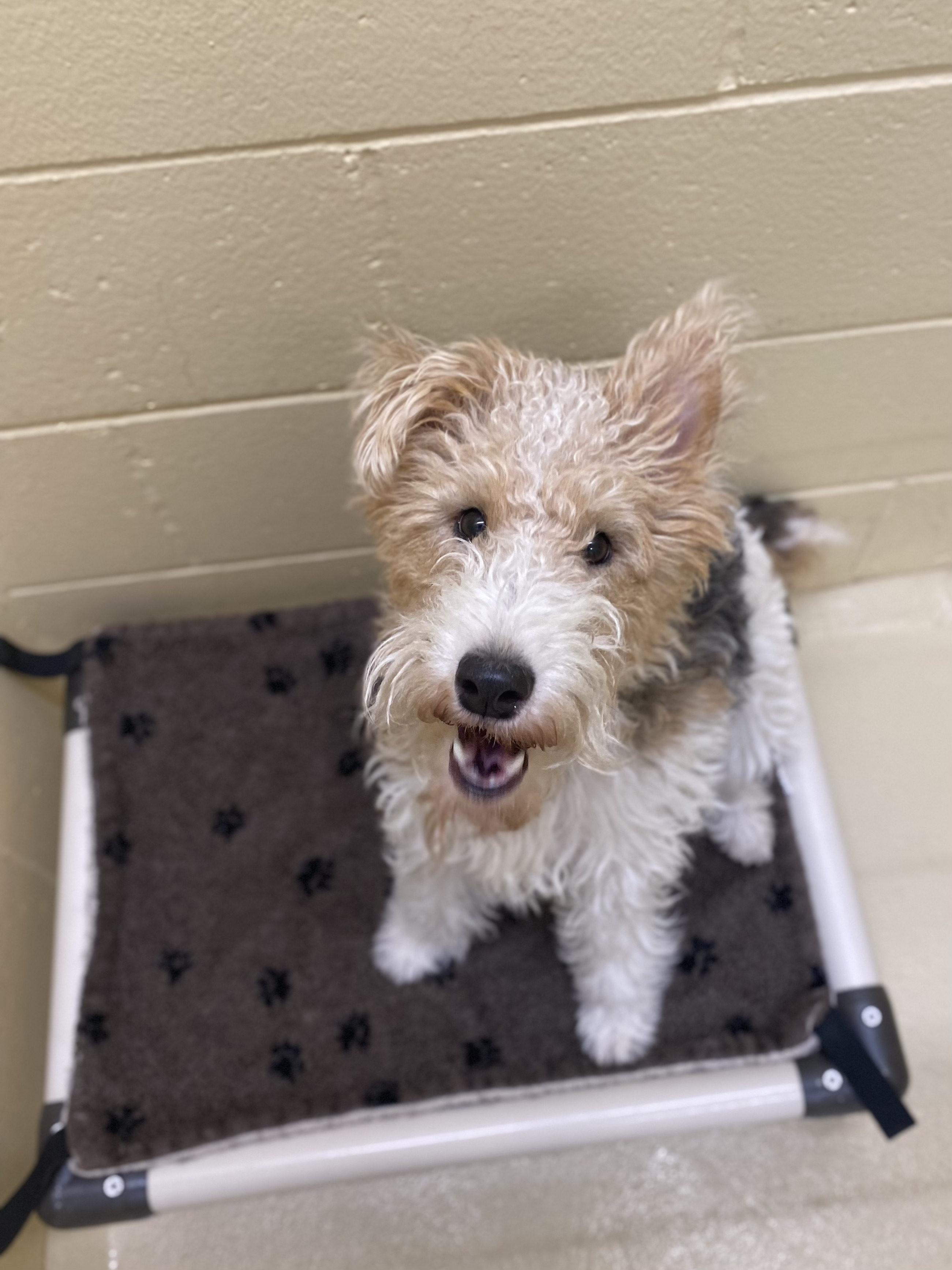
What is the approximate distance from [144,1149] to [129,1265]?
1.18 feet

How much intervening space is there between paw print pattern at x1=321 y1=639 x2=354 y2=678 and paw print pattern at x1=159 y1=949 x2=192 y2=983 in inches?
32.6

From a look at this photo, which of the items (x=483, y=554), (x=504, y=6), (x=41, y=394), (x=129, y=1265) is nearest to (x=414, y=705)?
(x=483, y=554)

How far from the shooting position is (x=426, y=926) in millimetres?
2227

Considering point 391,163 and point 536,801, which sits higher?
point 391,163

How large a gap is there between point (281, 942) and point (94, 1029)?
1.56 ft

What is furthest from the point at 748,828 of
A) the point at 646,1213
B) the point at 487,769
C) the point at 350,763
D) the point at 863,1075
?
the point at 487,769

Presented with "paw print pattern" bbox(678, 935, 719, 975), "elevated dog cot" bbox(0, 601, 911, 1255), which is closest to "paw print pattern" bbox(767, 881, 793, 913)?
"elevated dog cot" bbox(0, 601, 911, 1255)

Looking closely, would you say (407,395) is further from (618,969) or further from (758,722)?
(618,969)

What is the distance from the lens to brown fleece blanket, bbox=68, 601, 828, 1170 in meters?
2.14

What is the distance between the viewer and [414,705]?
51.5 inches

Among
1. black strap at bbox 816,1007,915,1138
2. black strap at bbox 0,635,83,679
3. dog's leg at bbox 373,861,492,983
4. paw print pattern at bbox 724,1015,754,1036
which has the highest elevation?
black strap at bbox 0,635,83,679

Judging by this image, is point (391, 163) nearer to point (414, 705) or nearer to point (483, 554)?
point (483, 554)

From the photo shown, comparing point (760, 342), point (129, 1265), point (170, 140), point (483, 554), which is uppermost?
point (170, 140)

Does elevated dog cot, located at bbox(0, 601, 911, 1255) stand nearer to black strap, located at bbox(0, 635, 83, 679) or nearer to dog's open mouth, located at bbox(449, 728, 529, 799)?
black strap, located at bbox(0, 635, 83, 679)
